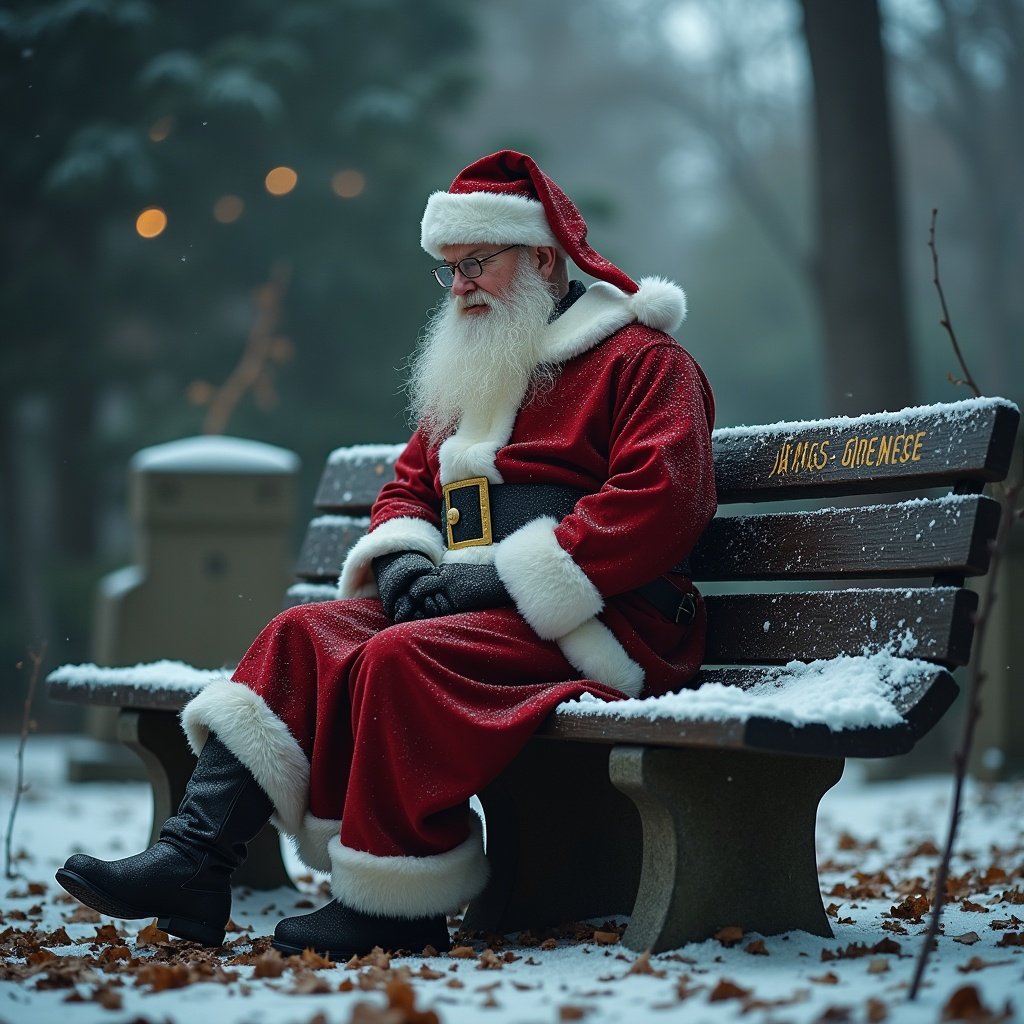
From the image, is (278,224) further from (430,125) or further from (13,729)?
(13,729)

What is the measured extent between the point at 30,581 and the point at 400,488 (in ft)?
34.7

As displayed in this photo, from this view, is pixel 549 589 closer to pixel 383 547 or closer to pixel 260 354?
pixel 383 547

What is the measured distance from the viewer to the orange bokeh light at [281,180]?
14125 millimetres

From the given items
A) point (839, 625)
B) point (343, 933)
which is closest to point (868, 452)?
point (839, 625)

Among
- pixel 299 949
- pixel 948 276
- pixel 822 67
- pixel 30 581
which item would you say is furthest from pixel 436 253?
pixel 948 276

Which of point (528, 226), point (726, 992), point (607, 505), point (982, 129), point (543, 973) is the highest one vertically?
point (982, 129)

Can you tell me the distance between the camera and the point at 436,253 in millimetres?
4129

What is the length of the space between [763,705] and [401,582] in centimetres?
114

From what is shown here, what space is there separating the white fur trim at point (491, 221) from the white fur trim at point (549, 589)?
2.88ft

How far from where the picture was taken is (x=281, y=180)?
559 inches

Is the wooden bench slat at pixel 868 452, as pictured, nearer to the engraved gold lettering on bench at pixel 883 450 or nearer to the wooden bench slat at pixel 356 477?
the engraved gold lettering on bench at pixel 883 450

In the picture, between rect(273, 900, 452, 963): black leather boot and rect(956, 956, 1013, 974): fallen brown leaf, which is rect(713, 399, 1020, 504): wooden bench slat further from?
rect(273, 900, 452, 963): black leather boot

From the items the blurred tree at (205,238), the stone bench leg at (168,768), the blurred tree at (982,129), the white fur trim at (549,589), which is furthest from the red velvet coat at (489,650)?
the blurred tree at (982,129)

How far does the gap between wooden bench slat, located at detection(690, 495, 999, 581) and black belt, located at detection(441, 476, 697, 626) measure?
0.17 m
